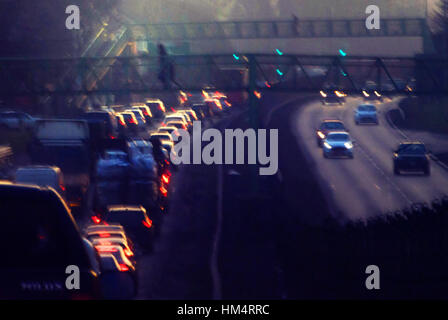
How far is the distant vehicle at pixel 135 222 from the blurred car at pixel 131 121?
29015 mm

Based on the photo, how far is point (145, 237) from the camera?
2439cm

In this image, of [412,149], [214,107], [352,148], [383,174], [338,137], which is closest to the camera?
[412,149]

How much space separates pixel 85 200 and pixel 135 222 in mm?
5877

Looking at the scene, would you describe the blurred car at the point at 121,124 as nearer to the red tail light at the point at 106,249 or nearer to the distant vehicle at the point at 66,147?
the distant vehicle at the point at 66,147

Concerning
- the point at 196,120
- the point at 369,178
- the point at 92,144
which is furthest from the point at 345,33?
the point at 92,144

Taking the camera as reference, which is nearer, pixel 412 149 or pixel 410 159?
pixel 412 149

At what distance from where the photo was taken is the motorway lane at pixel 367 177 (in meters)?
37.7

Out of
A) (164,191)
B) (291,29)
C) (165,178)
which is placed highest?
(291,29)

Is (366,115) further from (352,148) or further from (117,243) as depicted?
(117,243)

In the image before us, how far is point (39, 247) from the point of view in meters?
4.44

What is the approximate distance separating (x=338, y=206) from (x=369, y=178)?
1043 cm

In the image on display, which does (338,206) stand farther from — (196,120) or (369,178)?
(196,120)

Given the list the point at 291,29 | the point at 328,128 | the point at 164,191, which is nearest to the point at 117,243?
the point at 164,191

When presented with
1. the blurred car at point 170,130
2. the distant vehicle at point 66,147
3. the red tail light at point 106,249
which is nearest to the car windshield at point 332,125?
the blurred car at point 170,130
